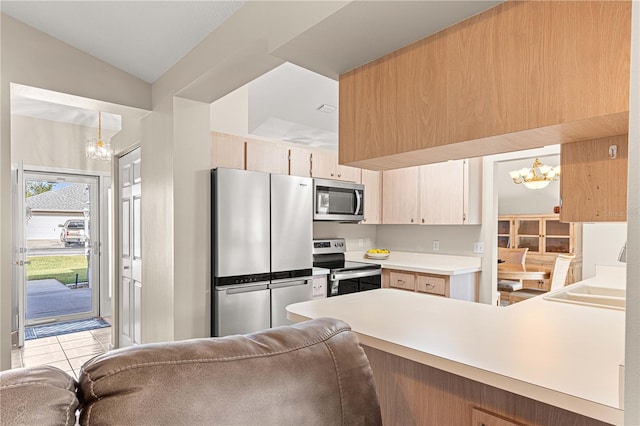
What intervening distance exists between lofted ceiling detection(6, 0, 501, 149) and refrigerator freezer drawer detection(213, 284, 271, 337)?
4.67 ft

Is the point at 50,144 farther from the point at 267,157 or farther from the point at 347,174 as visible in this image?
the point at 347,174

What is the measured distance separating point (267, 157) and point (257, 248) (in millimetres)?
877

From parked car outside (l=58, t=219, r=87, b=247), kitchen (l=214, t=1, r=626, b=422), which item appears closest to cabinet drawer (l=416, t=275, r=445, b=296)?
kitchen (l=214, t=1, r=626, b=422)

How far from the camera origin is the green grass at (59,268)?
16.3 ft

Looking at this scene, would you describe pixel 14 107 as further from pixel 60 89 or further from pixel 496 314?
pixel 496 314

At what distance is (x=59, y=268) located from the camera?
16.7 feet

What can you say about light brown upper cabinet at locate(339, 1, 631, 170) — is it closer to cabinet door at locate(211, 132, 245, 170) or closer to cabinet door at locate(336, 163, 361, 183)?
cabinet door at locate(211, 132, 245, 170)

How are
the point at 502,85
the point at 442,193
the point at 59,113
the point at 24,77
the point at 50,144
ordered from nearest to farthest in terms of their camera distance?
the point at 502,85 < the point at 24,77 < the point at 442,193 < the point at 59,113 < the point at 50,144

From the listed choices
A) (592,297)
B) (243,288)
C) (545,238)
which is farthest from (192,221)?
(545,238)

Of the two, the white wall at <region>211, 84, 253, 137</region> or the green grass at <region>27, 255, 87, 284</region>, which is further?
the green grass at <region>27, 255, 87, 284</region>

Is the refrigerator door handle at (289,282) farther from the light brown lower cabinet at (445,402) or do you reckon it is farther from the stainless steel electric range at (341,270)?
the light brown lower cabinet at (445,402)

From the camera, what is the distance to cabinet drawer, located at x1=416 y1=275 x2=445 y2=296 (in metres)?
3.56

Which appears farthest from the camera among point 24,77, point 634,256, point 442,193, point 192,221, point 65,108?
point 65,108

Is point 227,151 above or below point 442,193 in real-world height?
above
